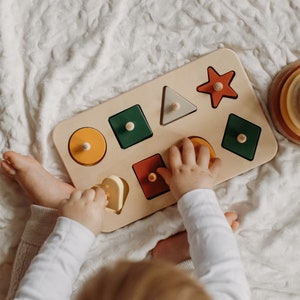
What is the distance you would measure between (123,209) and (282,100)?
11.1 inches

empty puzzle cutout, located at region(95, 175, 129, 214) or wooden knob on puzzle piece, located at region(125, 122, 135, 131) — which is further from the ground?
wooden knob on puzzle piece, located at region(125, 122, 135, 131)

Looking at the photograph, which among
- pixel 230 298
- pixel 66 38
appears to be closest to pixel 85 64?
pixel 66 38

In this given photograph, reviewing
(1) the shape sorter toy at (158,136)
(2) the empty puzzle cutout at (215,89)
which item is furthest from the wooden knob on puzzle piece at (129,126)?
(2) the empty puzzle cutout at (215,89)

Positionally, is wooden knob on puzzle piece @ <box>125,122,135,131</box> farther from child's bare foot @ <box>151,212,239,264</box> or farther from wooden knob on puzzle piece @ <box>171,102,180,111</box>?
child's bare foot @ <box>151,212,239,264</box>

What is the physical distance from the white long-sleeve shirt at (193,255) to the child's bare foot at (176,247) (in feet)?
0.15

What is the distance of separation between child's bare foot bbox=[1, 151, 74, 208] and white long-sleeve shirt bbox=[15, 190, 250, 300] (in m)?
0.05

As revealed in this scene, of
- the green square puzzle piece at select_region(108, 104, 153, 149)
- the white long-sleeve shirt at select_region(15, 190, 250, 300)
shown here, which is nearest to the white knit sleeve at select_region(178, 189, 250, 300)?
the white long-sleeve shirt at select_region(15, 190, 250, 300)

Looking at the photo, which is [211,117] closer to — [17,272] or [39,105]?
[39,105]

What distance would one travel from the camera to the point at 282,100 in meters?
0.79

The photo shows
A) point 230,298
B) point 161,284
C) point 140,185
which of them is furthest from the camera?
point 140,185

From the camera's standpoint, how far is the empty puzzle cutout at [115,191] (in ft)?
2.60

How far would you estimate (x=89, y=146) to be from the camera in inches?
31.4

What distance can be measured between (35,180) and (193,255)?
0.25 meters

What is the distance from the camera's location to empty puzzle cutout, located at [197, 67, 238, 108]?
0.80 meters
